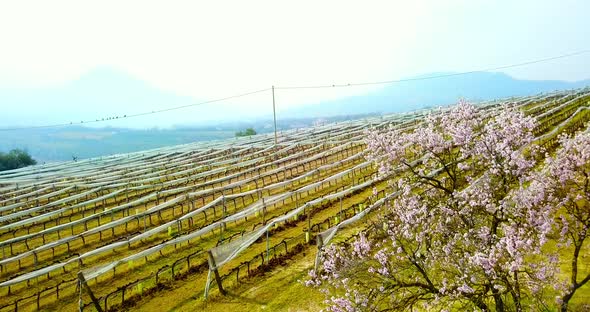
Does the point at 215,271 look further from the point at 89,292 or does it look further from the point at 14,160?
the point at 14,160

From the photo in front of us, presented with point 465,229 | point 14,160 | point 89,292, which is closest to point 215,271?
point 89,292

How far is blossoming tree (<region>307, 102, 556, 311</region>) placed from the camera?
28.8 feet

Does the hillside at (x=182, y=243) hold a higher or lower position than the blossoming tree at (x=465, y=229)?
lower

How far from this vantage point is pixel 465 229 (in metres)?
10.0

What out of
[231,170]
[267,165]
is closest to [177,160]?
[231,170]

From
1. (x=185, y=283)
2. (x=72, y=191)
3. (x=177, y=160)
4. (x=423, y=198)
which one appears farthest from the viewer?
(x=177, y=160)

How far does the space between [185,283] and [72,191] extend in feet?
86.7

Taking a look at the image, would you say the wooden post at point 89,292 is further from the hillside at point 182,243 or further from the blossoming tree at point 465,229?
the blossoming tree at point 465,229

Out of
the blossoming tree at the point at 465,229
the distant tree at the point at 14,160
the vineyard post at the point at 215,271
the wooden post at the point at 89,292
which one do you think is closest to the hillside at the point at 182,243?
the vineyard post at the point at 215,271

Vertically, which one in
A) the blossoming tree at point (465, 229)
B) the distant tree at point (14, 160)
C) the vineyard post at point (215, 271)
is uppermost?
the blossoming tree at point (465, 229)

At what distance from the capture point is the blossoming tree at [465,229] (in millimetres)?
8766

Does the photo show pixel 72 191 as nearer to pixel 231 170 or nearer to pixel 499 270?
pixel 231 170

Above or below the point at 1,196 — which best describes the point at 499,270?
above

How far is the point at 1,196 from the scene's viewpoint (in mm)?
39219
